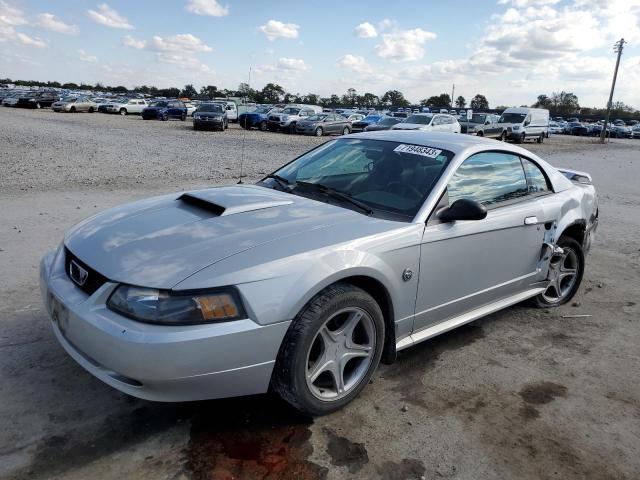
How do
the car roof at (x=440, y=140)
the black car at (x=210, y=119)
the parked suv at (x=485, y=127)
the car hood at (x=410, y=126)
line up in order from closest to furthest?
the car roof at (x=440, y=140), the car hood at (x=410, y=126), the black car at (x=210, y=119), the parked suv at (x=485, y=127)

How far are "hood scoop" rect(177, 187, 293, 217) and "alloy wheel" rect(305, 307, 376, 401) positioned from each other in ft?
2.95

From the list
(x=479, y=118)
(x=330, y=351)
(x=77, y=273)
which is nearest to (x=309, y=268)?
(x=330, y=351)

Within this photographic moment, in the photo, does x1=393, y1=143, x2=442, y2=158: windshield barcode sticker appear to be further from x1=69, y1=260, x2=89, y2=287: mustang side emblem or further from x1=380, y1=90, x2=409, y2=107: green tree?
x1=380, y1=90, x2=409, y2=107: green tree

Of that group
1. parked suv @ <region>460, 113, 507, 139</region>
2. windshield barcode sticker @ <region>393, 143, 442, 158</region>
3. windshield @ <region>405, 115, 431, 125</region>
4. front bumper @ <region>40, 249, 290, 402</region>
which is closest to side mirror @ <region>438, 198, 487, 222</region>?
windshield barcode sticker @ <region>393, 143, 442, 158</region>

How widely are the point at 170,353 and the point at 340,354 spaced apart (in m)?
0.99

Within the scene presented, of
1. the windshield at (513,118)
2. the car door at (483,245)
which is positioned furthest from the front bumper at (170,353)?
the windshield at (513,118)

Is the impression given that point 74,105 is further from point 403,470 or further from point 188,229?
point 403,470

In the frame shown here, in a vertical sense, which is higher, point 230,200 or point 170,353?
point 230,200

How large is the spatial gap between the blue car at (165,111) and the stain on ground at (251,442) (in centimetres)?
3498

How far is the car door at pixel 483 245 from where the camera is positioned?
326 centimetres

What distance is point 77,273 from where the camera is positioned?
9.20 ft

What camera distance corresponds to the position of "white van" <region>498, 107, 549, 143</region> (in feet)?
101

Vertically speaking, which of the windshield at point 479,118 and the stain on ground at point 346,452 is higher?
the windshield at point 479,118

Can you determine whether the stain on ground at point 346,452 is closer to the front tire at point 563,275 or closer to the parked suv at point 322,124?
the front tire at point 563,275
